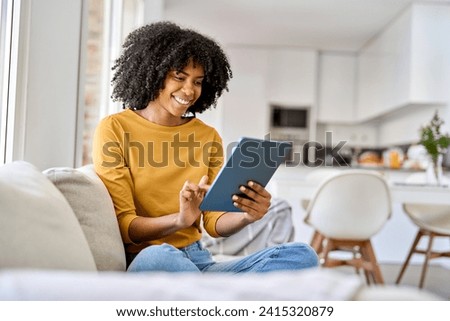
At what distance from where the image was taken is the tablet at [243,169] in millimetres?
1418

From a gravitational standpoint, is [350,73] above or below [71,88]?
above

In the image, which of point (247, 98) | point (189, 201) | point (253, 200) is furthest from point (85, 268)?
point (247, 98)

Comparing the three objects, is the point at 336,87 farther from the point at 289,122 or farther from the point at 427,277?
the point at 427,277

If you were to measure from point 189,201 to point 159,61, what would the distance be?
1.58 feet

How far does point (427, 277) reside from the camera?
15.0ft

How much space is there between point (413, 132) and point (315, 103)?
1.75 m

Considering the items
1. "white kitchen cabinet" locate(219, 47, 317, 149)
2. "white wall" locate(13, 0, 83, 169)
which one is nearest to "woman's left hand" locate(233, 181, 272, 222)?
"white wall" locate(13, 0, 83, 169)

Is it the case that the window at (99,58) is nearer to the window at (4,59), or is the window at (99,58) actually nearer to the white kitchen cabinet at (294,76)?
the window at (4,59)

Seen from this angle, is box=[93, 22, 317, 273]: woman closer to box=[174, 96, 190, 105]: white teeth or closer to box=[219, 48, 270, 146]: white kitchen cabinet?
box=[174, 96, 190, 105]: white teeth

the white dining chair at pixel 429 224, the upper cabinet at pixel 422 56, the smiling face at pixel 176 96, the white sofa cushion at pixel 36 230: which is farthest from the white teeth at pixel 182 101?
the upper cabinet at pixel 422 56

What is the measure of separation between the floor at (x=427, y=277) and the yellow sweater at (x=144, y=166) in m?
2.66

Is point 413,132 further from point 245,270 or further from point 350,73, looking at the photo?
point 245,270
